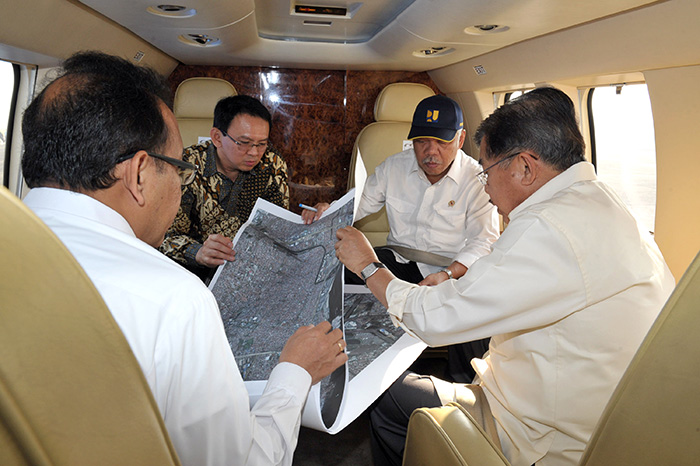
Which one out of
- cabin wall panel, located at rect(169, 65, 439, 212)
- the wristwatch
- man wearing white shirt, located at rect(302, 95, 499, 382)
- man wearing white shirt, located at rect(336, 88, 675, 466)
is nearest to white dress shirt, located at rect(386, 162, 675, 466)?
man wearing white shirt, located at rect(336, 88, 675, 466)

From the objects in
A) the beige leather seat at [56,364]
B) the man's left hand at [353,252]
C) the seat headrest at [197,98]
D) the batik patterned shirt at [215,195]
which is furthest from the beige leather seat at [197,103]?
the beige leather seat at [56,364]

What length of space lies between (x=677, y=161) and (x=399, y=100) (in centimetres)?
249

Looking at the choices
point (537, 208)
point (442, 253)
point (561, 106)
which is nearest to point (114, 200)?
point (537, 208)

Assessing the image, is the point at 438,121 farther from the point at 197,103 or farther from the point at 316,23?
the point at 197,103

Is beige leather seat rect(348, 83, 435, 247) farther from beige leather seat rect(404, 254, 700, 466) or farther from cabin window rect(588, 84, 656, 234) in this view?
beige leather seat rect(404, 254, 700, 466)

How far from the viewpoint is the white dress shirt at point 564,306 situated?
1.41 metres

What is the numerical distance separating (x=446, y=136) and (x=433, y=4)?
0.87m

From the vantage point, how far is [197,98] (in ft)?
13.9

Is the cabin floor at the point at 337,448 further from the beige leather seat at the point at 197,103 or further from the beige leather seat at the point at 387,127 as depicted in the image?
the beige leather seat at the point at 197,103

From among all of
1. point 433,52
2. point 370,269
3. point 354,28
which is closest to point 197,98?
point 354,28

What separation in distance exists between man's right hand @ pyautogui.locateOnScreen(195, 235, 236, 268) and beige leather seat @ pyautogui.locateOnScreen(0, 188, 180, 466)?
1613 mm

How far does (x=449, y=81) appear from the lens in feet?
14.3

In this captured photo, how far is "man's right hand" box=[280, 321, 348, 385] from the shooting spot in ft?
4.57

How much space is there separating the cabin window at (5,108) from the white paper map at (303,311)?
5.77ft
